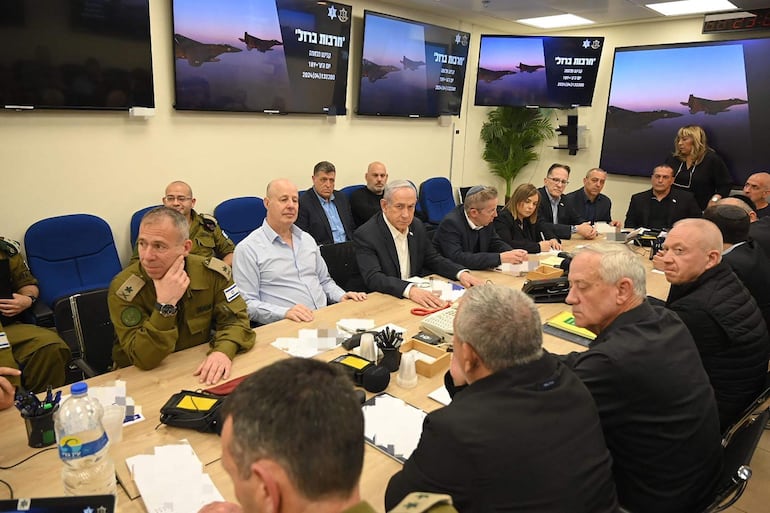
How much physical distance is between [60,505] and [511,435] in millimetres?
932

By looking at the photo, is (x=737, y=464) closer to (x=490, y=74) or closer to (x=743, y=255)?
(x=743, y=255)

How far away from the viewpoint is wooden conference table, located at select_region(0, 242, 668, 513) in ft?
4.48

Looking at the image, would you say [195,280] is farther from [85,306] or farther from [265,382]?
[265,382]

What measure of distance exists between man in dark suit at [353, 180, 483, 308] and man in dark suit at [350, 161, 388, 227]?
1.92 m

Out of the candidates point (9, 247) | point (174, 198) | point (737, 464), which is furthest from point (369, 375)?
point (9, 247)

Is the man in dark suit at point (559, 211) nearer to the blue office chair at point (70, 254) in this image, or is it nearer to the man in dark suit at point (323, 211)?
the man in dark suit at point (323, 211)

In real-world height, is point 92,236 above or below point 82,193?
below

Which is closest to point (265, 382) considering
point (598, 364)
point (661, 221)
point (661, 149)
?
point (598, 364)

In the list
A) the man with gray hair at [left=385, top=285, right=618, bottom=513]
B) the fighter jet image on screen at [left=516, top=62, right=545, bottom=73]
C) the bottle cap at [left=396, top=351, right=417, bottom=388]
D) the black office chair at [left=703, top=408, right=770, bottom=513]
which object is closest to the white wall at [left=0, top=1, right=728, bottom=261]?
the fighter jet image on screen at [left=516, top=62, right=545, bottom=73]

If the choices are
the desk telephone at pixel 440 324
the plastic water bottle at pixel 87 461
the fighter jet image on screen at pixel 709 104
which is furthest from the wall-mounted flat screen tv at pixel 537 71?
the plastic water bottle at pixel 87 461

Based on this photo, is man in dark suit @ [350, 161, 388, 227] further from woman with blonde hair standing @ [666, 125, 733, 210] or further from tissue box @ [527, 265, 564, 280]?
woman with blonde hair standing @ [666, 125, 733, 210]

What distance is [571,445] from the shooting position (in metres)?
1.25

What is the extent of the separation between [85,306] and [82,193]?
72.9 inches

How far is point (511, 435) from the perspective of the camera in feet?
3.90
